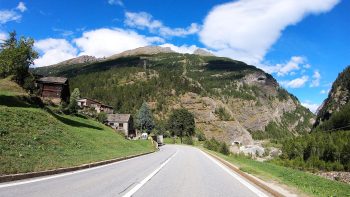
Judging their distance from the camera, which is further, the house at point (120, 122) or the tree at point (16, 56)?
the house at point (120, 122)

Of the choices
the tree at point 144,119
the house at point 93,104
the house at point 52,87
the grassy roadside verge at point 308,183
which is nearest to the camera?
the grassy roadside verge at point 308,183

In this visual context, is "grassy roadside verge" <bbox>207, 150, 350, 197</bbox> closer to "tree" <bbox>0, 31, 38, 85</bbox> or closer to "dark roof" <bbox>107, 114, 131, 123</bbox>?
"tree" <bbox>0, 31, 38, 85</bbox>

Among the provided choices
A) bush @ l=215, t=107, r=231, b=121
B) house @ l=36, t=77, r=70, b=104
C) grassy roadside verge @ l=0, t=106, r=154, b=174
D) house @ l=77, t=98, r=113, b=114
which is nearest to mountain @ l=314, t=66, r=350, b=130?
bush @ l=215, t=107, r=231, b=121

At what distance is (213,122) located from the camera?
6850 inches

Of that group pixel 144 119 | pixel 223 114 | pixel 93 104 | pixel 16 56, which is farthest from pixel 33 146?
pixel 223 114

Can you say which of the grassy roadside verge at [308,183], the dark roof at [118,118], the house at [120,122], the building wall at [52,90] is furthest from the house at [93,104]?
the grassy roadside verge at [308,183]

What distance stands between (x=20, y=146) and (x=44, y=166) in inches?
184

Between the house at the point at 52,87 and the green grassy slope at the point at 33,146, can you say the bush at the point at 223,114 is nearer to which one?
the house at the point at 52,87

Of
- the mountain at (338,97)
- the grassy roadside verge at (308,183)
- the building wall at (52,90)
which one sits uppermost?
the mountain at (338,97)

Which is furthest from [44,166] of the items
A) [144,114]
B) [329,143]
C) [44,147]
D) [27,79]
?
[144,114]

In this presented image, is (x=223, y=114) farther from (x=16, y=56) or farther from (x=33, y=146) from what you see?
(x=33, y=146)

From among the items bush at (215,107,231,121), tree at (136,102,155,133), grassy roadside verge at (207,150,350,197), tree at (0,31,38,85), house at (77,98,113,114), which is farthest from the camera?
bush at (215,107,231,121)

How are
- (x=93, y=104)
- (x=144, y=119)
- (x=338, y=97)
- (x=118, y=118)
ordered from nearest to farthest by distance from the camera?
(x=118, y=118), (x=144, y=119), (x=93, y=104), (x=338, y=97)

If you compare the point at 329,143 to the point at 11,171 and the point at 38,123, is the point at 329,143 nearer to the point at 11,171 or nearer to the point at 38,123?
the point at 38,123
